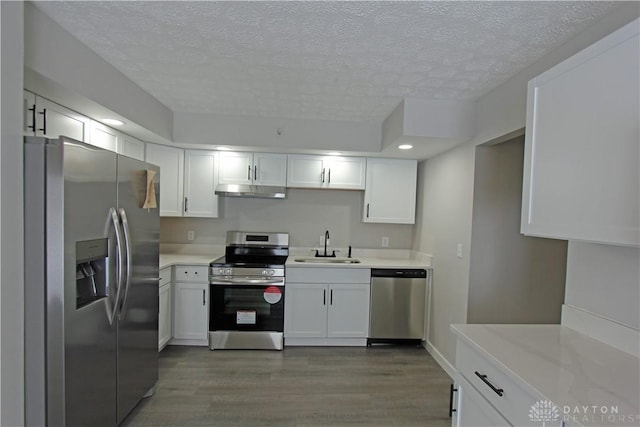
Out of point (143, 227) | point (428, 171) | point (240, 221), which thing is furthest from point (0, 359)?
point (428, 171)

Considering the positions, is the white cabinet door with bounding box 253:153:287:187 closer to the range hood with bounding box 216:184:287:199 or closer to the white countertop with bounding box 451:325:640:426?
the range hood with bounding box 216:184:287:199

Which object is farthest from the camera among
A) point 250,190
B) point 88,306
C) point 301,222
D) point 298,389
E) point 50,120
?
point 301,222

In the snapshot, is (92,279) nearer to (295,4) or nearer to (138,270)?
(138,270)

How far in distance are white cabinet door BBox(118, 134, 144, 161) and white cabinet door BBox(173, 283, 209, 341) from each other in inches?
53.3

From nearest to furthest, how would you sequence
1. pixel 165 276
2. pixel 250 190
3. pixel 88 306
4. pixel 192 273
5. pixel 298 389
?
pixel 88 306 < pixel 298 389 < pixel 165 276 < pixel 192 273 < pixel 250 190

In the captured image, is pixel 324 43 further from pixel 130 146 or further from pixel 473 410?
pixel 130 146

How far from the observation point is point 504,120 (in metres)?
2.17

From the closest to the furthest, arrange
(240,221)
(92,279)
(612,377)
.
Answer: (612,377) → (92,279) → (240,221)

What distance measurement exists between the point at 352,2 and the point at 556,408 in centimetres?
169

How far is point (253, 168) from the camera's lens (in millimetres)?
3457

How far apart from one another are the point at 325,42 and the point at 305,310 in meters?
2.52

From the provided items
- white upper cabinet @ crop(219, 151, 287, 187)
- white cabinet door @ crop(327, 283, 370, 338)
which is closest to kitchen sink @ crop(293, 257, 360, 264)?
white cabinet door @ crop(327, 283, 370, 338)

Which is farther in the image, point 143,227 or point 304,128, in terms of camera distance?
point 304,128

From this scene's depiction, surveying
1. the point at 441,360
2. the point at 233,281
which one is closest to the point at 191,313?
the point at 233,281
